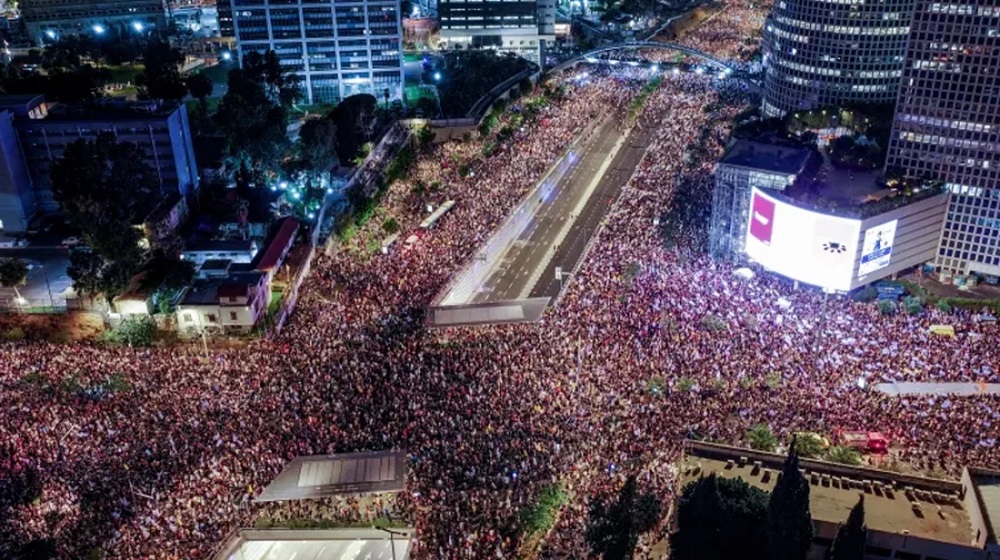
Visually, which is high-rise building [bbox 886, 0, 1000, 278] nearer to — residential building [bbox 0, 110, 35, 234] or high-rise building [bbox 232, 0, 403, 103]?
high-rise building [bbox 232, 0, 403, 103]

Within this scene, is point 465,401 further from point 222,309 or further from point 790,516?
point 222,309

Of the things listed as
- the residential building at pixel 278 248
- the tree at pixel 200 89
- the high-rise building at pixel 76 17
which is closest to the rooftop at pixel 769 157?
the residential building at pixel 278 248

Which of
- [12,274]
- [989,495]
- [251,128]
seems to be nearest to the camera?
[989,495]

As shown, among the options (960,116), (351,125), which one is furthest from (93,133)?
(960,116)

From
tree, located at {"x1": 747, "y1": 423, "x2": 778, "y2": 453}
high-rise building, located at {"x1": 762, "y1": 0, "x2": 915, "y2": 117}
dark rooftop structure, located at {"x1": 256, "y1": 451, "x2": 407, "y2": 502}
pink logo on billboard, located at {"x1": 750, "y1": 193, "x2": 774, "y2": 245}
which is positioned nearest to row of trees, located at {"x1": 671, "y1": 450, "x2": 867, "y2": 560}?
tree, located at {"x1": 747, "y1": 423, "x2": 778, "y2": 453}

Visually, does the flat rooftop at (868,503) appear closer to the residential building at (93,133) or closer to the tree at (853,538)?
the tree at (853,538)

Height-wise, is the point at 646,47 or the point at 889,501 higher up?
the point at 646,47
